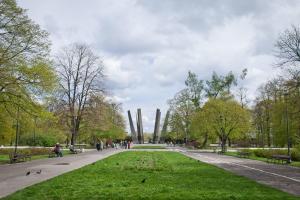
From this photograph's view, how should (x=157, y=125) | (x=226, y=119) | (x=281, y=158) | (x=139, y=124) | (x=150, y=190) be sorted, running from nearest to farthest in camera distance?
(x=150, y=190) → (x=281, y=158) → (x=226, y=119) → (x=157, y=125) → (x=139, y=124)

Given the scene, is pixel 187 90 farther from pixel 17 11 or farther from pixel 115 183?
pixel 115 183

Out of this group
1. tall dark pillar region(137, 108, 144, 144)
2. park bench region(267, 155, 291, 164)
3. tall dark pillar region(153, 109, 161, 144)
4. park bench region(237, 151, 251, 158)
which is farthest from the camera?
tall dark pillar region(137, 108, 144, 144)

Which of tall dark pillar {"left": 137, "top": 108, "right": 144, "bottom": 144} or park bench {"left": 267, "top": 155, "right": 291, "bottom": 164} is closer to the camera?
park bench {"left": 267, "top": 155, "right": 291, "bottom": 164}

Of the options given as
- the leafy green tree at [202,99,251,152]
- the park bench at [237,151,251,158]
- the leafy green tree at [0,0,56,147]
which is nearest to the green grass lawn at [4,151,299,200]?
the leafy green tree at [0,0,56,147]

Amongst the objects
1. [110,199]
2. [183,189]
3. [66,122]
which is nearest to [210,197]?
[183,189]

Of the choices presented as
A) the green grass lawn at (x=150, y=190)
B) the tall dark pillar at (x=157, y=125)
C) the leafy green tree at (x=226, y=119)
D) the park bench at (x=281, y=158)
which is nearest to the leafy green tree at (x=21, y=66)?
the green grass lawn at (x=150, y=190)

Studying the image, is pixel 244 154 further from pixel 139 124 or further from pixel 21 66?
pixel 139 124

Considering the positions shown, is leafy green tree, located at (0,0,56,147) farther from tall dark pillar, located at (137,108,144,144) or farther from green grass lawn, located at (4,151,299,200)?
tall dark pillar, located at (137,108,144,144)

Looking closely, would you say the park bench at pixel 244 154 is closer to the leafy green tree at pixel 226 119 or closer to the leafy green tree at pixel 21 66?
the leafy green tree at pixel 226 119

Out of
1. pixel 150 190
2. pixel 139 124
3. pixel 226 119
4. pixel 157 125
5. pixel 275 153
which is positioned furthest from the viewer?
pixel 139 124

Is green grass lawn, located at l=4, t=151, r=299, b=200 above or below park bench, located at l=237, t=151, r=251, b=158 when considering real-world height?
below

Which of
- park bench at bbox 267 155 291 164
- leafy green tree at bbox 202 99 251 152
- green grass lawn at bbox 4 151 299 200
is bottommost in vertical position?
green grass lawn at bbox 4 151 299 200

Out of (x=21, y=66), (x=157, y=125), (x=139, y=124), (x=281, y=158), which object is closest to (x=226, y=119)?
(x=281, y=158)

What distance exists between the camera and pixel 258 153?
4538cm
